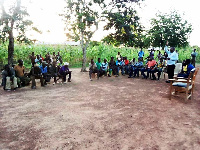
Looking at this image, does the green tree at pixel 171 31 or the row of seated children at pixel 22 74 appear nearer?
the row of seated children at pixel 22 74

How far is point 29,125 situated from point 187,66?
245 inches

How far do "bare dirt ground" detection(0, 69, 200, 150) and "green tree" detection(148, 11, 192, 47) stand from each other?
21655mm

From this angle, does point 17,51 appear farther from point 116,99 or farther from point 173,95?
point 173,95

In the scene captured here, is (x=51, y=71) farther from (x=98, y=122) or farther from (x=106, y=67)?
(x=98, y=122)

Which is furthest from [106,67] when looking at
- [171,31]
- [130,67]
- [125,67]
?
[171,31]

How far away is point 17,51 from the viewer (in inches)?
744

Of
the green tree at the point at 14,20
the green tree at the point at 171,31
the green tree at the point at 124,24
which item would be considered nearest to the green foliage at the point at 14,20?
the green tree at the point at 14,20

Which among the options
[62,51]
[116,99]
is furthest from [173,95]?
[62,51]

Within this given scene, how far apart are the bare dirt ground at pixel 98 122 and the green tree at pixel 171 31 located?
71.0 feet

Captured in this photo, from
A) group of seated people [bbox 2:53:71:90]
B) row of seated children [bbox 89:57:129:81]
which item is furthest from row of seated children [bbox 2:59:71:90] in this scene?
row of seated children [bbox 89:57:129:81]

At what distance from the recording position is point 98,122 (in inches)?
185

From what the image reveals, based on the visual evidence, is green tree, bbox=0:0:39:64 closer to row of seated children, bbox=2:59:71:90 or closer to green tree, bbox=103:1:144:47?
row of seated children, bbox=2:59:71:90

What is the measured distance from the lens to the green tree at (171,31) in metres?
27.2

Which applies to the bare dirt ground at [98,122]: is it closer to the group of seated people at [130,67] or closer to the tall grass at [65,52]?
the group of seated people at [130,67]
